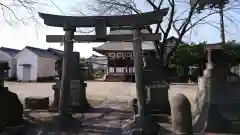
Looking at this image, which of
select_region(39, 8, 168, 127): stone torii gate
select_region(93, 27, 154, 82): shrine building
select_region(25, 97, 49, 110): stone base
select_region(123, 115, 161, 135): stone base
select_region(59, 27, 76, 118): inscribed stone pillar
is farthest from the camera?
select_region(93, 27, 154, 82): shrine building

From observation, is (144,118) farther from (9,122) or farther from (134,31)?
(9,122)

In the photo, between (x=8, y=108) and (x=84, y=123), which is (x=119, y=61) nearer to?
(x=84, y=123)

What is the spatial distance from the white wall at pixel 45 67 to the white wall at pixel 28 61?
1.97 ft

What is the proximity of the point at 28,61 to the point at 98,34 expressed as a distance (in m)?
29.4

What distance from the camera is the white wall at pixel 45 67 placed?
36.8 m

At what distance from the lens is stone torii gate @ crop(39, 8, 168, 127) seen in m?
8.59

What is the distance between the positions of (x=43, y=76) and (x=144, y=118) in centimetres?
3146

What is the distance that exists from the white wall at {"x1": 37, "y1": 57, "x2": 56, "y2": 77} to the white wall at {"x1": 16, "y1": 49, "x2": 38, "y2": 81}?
601 mm

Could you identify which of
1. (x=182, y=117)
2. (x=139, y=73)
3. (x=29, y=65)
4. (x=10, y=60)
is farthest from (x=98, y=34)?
(x=10, y=60)

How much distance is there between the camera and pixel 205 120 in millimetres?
8711

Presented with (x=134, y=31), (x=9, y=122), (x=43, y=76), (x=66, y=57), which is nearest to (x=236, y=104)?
(x=134, y=31)

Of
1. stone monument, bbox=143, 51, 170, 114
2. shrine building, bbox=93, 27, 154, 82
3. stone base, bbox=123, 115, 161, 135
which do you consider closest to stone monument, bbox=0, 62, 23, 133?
stone base, bbox=123, 115, 161, 135

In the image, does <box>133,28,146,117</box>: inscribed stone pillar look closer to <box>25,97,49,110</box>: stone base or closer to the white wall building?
<box>25,97,49,110</box>: stone base

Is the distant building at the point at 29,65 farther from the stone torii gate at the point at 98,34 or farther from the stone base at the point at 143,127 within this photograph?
the stone base at the point at 143,127
